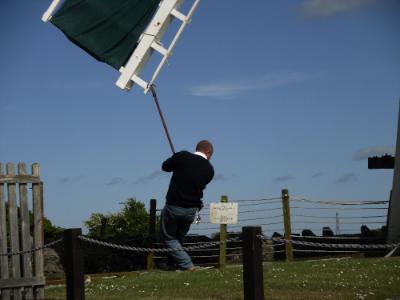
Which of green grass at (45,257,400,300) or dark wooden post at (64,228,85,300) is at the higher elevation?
dark wooden post at (64,228,85,300)

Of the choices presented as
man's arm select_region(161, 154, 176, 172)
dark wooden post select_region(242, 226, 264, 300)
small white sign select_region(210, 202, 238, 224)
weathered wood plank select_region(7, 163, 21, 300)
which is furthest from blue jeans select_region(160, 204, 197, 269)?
small white sign select_region(210, 202, 238, 224)

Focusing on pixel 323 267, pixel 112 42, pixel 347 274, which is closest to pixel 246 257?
pixel 347 274

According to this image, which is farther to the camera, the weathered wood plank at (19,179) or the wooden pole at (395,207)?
the wooden pole at (395,207)

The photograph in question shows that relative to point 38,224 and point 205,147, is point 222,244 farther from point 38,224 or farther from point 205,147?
point 38,224

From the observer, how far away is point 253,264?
7906mm

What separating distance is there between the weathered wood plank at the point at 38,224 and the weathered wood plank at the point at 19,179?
61mm

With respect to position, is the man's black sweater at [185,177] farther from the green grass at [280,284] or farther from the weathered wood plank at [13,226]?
the weathered wood plank at [13,226]

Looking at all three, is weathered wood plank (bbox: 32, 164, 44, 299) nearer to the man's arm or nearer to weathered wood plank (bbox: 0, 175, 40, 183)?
weathered wood plank (bbox: 0, 175, 40, 183)

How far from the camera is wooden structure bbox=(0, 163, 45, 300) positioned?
11586 mm

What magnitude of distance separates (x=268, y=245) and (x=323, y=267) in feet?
14.8

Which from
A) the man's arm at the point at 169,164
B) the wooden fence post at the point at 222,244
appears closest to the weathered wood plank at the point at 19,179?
the man's arm at the point at 169,164

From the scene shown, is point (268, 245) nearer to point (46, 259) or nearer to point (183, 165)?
point (46, 259)

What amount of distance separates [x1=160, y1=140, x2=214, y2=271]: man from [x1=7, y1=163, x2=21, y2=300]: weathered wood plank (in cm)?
197

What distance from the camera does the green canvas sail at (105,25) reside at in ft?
49.2
